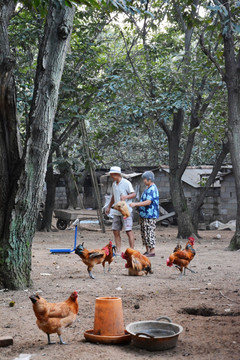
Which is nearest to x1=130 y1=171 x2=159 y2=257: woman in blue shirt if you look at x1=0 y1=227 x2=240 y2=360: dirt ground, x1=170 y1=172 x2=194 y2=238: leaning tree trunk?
x1=0 y1=227 x2=240 y2=360: dirt ground

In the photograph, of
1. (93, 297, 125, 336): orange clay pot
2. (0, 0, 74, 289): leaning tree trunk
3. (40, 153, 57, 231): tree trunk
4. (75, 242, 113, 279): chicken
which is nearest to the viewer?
(93, 297, 125, 336): orange clay pot

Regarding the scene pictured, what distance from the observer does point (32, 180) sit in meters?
6.27

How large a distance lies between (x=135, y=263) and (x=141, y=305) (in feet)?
6.36

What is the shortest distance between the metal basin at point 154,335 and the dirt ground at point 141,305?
0.06 meters

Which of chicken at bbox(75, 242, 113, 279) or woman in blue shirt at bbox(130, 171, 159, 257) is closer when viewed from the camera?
chicken at bbox(75, 242, 113, 279)

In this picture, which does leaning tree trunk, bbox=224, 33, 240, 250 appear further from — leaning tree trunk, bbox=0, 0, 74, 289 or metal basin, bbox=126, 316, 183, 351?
metal basin, bbox=126, 316, 183, 351

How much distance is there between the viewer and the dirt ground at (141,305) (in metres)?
3.88

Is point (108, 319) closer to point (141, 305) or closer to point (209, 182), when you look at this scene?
point (141, 305)

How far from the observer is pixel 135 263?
24.4 feet

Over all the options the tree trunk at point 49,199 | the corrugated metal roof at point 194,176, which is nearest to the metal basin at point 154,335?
the tree trunk at point 49,199

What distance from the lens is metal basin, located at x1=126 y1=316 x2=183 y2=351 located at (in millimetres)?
3854

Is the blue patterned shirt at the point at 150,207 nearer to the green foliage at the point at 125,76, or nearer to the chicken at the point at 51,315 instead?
the green foliage at the point at 125,76

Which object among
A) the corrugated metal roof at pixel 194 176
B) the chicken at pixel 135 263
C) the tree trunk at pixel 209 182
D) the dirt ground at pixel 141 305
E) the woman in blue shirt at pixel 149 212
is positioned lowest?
the dirt ground at pixel 141 305

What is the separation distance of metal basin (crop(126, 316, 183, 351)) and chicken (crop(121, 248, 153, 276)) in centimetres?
322
